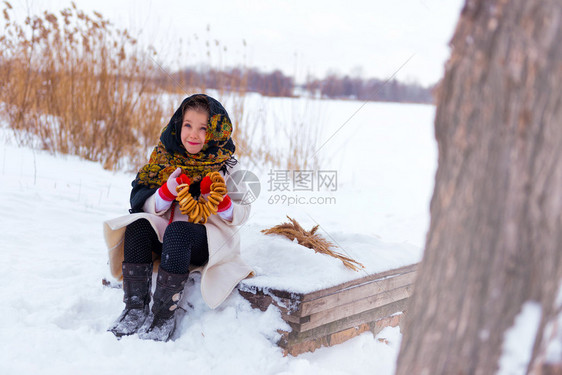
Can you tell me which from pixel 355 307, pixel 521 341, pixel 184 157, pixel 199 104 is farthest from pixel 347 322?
pixel 521 341

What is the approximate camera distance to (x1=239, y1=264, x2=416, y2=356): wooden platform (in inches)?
76.9

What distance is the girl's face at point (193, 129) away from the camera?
2.18 m

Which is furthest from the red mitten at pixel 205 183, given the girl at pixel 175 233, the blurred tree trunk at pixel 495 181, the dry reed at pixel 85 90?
the dry reed at pixel 85 90

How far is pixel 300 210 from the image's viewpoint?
182 inches

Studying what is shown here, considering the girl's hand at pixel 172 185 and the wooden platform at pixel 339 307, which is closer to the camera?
the wooden platform at pixel 339 307

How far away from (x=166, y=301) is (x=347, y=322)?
2.52 ft

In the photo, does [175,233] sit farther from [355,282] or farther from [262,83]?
[262,83]

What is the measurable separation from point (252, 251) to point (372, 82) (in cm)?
454

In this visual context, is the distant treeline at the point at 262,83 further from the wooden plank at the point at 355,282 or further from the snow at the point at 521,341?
the snow at the point at 521,341

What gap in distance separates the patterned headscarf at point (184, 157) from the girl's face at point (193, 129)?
26 millimetres

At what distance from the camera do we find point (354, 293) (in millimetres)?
2184

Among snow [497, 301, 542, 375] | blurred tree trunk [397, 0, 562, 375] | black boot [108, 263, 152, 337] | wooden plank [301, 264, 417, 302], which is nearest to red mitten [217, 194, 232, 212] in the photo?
black boot [108, 263, 152, 337]

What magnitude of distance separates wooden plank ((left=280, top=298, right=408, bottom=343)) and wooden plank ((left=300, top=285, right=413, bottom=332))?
0.03 metres

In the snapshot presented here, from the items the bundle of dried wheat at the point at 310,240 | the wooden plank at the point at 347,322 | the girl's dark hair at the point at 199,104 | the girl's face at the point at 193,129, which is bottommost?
the wooden plank at the point at 347,322
